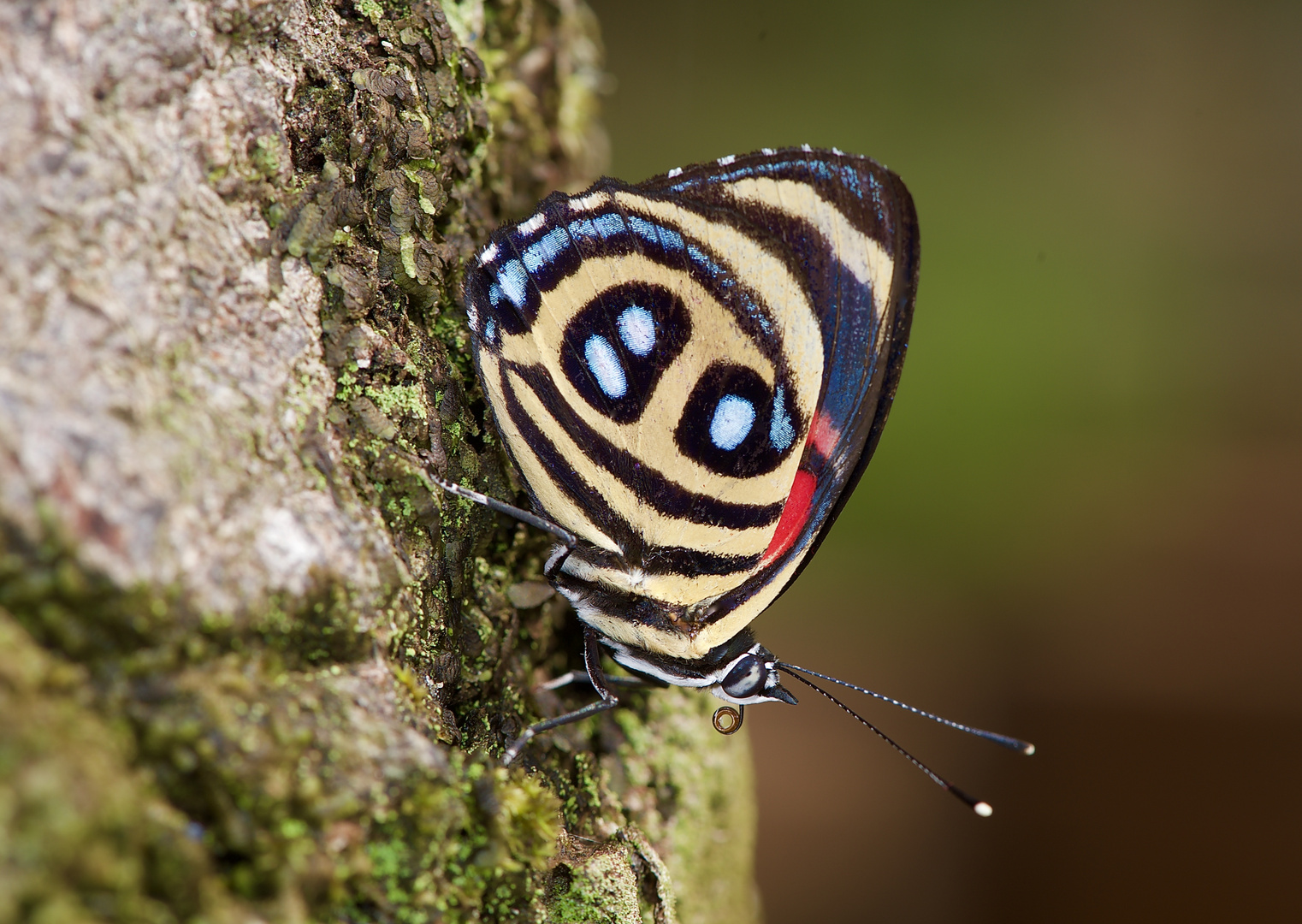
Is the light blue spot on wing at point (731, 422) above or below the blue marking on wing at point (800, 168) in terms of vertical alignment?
below

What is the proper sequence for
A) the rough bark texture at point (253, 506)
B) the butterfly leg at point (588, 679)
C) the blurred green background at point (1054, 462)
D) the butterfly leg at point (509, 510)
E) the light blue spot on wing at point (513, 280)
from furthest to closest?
the blurred green background at point (1054, 462) < the butterfly leg at point (588, 679) < the light blue spot on wing at point (513, 280) < the butterfly leg at point (509, 510) < the rough bark texture at point (253, 506)

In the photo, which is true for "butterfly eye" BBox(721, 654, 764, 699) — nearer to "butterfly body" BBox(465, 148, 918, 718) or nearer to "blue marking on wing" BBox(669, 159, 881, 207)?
"butterfly body" BBox(465, 148, 918, 718)

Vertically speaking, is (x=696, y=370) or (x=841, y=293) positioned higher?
(x=841, y=293)

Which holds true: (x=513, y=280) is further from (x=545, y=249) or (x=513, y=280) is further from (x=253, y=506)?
(x=253, y=506)

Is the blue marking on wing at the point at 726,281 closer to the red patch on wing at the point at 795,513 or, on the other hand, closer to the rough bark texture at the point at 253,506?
the red patch on wing at the point at 795,513

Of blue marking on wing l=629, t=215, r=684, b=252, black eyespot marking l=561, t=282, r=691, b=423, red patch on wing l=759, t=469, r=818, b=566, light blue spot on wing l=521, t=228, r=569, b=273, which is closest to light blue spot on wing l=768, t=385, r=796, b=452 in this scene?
red patch on wing l=759, t=469, r=818, b=566

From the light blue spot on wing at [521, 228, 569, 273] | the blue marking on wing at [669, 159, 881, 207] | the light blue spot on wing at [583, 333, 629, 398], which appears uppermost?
the blue marking on wing at [669, 159, 881, 207]

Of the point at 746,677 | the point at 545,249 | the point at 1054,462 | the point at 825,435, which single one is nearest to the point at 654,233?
the point at 545,249

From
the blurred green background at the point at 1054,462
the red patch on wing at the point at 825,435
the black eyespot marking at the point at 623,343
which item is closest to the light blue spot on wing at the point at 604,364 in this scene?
the black eyespot marking at the point at 623,343
